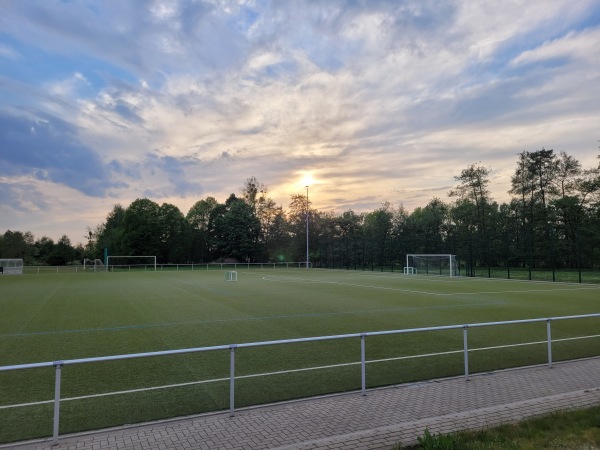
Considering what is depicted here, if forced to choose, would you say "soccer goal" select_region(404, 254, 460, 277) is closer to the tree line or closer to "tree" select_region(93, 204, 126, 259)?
the tree line

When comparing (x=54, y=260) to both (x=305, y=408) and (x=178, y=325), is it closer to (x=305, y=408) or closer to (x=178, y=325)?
(x=178, y=325)

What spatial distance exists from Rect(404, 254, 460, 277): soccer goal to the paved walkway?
1512 inches

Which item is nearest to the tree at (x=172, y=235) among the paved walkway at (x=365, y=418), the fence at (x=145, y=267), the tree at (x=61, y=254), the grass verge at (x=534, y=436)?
the fence at (x=145, y=267)

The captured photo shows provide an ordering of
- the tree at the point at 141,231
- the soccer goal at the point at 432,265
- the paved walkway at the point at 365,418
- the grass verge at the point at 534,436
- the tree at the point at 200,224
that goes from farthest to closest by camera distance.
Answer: the tree at the point at 200,224 → the tree at the point at 141,231 → the soccer goal at the point at 432,265 → the paved walkway at the point at 365,418 → the grass verge at the point at 534,436

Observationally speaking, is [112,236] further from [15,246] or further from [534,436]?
[534,436]

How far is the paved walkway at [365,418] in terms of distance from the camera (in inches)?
192

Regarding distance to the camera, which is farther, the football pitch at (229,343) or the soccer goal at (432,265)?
the soccer goal at (432,265)

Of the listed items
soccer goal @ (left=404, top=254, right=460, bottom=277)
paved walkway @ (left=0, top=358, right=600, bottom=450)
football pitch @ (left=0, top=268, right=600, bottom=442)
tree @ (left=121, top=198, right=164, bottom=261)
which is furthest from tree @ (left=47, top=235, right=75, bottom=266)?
paved walkway @ (left=0, top=358, right=600, bottom=450)

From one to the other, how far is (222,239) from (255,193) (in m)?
14.9

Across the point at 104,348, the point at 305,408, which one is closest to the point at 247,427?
the point at 305,408

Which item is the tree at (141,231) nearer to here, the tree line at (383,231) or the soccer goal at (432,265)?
the tree line at (383,231)

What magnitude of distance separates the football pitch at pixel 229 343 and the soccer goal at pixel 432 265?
23.2 meters

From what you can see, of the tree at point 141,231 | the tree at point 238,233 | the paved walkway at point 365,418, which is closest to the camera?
the paved walkway at point 365,418

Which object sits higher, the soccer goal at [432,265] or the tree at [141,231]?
the tree at [141,231]
